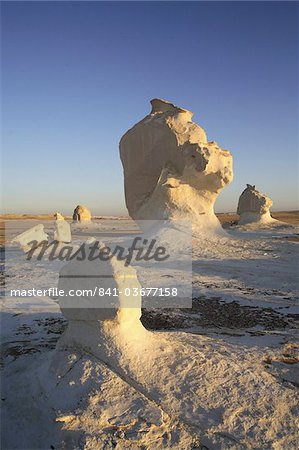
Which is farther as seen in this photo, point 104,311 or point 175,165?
point 175,165

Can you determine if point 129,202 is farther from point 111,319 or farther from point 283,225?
point 111,319

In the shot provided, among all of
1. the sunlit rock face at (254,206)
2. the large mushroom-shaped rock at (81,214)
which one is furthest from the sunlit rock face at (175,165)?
the large mushroom-shaped rock at (81,214)

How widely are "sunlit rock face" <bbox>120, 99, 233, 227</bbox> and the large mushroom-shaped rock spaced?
11.6 metres

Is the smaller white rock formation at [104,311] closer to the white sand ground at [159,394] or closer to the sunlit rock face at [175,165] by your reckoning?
the white sand ground at [159,394]

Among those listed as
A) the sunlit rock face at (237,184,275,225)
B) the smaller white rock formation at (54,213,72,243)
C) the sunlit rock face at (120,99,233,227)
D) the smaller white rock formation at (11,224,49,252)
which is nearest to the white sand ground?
the smaller white rock formation at (11,224,49,252)

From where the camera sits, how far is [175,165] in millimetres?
12805

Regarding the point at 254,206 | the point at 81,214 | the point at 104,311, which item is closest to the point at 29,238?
the point at 104,311

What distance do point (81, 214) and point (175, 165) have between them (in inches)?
512

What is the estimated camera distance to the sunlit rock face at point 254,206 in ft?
60.3

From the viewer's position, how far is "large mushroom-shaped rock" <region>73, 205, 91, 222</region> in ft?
80.3

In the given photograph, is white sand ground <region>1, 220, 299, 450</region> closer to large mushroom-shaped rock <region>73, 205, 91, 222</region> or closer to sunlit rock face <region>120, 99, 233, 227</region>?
sunlit rock face <region>120, 99, 233, 227</region>

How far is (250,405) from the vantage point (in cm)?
281

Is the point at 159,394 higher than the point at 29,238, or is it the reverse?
the point at 29,238

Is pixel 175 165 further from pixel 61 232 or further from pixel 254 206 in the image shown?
pixel 254 206
